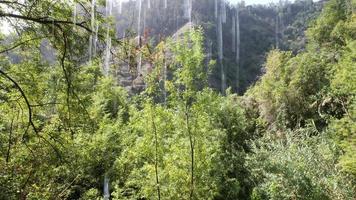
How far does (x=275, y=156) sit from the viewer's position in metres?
12.9

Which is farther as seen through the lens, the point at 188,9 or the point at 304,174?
the point at 188,9

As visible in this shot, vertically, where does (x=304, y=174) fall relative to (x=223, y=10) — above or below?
below

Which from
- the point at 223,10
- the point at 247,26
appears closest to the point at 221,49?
the point at 247,26

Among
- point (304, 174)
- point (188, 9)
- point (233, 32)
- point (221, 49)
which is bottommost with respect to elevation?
point (304, 174)

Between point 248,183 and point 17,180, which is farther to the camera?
point 248,183

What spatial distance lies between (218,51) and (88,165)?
52.0m

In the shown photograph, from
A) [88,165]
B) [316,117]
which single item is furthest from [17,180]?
[316,117]

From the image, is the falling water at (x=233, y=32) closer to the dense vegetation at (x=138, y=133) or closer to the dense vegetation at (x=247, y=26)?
the dense vegetation at (x=247, y=26)

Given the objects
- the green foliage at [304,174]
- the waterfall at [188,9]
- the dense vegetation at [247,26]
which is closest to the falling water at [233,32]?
the dense vegetation at [247,26]

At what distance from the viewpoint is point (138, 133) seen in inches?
502

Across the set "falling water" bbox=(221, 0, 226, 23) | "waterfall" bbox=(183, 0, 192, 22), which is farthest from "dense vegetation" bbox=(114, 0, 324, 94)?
"falling water" bbox=(221, 0, 226, 23)

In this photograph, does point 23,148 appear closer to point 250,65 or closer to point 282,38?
point 250,65

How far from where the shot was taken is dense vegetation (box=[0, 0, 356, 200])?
4.42m

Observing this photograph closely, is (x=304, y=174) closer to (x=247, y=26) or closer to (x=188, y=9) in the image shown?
(x=188, y=9)
